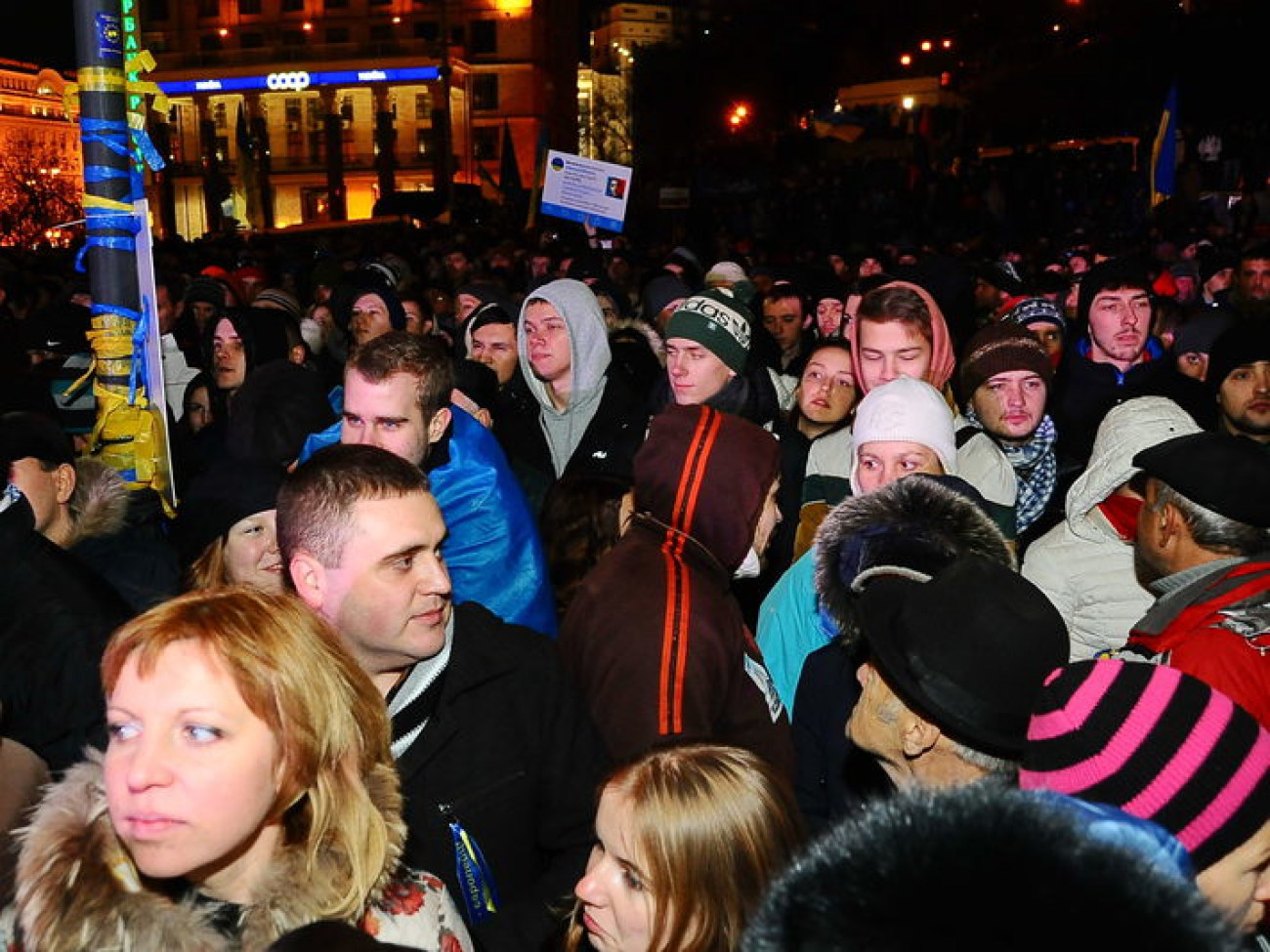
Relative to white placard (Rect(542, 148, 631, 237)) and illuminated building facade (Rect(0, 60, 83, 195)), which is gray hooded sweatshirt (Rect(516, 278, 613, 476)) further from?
illuminated building facade (Rect(0, 60, 83, 195))

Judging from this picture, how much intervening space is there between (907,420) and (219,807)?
2814 mm

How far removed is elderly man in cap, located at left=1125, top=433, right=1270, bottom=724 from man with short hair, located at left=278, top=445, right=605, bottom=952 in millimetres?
1450

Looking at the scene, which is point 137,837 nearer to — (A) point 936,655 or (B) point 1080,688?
(A) point 936,655

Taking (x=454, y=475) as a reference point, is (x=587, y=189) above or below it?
above

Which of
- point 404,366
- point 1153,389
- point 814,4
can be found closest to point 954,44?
point 814,4

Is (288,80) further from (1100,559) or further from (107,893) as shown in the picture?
(107,893)

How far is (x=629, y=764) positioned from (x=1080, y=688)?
34.9 inches

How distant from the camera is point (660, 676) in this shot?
2.93 metres

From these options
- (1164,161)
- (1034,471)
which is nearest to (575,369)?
(1034,471)

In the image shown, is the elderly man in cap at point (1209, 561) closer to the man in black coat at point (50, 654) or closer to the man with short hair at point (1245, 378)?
the man with short hair at point (1245, 378)

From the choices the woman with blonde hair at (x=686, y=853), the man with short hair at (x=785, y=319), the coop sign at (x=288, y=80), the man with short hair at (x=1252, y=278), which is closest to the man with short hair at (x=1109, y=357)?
the man with short hair at (x=1252, y=278)

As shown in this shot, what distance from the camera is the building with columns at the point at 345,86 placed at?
80.9 metres

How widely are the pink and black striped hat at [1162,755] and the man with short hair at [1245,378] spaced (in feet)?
12.1

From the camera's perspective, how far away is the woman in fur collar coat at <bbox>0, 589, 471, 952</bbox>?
1980 millimetres
